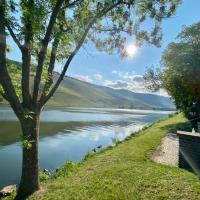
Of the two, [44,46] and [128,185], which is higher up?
[44,46]

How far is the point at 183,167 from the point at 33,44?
10.8 metres

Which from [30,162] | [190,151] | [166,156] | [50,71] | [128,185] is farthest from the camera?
[166,156]

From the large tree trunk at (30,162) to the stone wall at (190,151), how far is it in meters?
8.12

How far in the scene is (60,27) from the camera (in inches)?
685

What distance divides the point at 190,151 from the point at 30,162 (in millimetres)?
8611

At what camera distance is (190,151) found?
1797 cm

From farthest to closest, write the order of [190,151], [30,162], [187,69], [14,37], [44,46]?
[187,69] < [190,151] < [30,162] < [44,46] < [14,37]

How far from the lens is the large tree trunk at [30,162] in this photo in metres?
16.4

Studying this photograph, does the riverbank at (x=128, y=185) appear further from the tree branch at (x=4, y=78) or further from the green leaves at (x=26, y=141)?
the tree branch at (x=4, y=78)

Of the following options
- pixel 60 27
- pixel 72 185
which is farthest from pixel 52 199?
pixel 60 27

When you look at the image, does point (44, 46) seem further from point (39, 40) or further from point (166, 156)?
point (166, 156)

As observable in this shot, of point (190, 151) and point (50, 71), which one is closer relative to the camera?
point (50, 71)

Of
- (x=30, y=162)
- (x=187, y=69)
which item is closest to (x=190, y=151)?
(x=30, y=162)

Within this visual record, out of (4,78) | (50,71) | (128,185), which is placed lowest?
(128,185)
